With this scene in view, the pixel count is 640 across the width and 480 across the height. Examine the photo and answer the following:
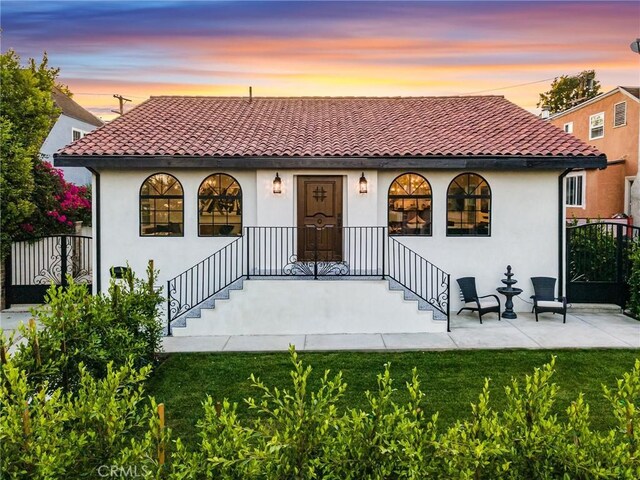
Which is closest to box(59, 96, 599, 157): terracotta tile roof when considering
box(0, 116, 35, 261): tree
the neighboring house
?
box(0, 116, 35, 261): tree

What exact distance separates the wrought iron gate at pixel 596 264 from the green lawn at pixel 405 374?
140 inches

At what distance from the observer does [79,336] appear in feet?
16.2

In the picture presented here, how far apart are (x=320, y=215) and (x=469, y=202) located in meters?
3.54

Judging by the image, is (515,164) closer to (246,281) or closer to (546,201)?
(546,201)

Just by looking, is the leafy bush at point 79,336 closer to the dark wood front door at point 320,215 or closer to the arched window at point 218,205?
the arched window at point 218,205

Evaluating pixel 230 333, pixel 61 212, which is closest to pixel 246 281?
pixel 230 333

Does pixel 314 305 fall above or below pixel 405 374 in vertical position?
above

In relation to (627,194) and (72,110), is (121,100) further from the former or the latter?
(627,194)

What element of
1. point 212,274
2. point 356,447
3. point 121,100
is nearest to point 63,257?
point 212,274

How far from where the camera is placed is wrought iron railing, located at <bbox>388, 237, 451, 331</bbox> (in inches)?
429

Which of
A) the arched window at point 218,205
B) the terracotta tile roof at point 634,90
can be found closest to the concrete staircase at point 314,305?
the arched window at point 218,205

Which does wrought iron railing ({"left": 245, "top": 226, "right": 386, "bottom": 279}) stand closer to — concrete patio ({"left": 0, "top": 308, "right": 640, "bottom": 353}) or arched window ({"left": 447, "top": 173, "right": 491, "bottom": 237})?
arched window ({"left": 447, "top": 173, "right": 491, "bottom": 237})

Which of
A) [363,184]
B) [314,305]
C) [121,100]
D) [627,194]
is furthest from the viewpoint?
[121,100]

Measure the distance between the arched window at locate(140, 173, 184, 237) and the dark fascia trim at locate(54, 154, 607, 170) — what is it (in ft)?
1.75
